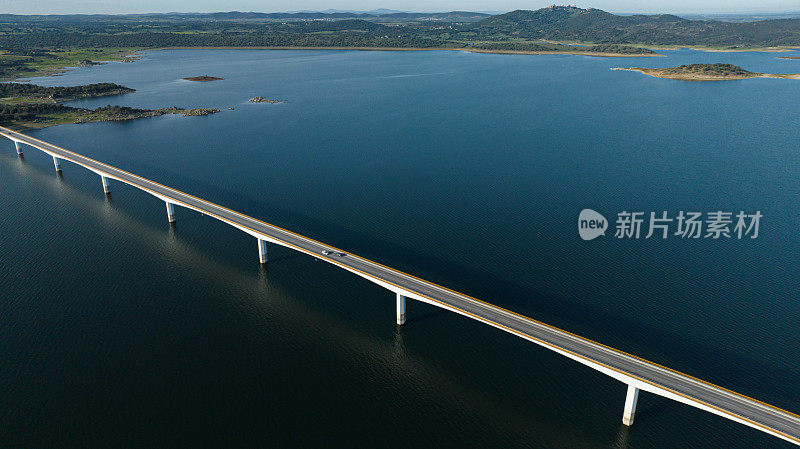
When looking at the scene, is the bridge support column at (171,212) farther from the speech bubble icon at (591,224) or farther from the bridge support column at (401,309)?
the speech bubble icon at (591,224)

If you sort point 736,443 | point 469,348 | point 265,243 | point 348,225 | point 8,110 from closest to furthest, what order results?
point 736,443, point 469,348, point 265,243, point 348,225, point 8,110

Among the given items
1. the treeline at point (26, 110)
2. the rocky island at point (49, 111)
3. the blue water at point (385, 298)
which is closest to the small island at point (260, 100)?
the rocky island at point (49, 111)

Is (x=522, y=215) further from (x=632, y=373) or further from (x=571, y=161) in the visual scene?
(x=632, y=373)

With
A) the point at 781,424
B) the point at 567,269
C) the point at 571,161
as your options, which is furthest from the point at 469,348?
the point at 571,161
